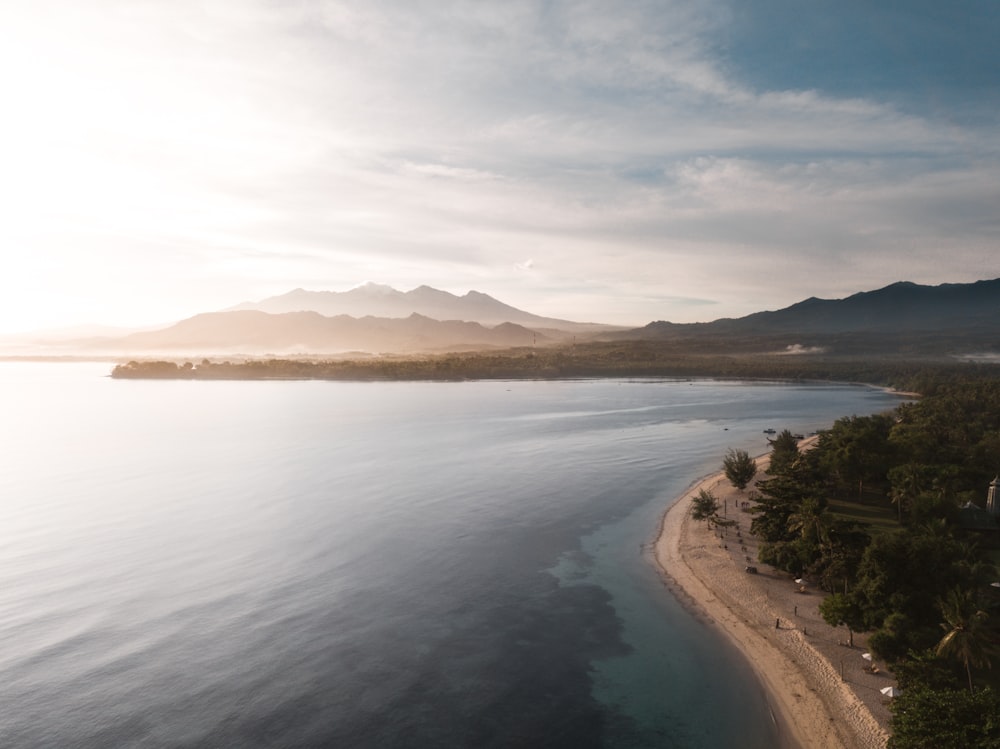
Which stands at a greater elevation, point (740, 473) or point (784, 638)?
point (740, 473)

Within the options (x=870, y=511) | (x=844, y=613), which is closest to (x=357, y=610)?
(x=844, y=613)

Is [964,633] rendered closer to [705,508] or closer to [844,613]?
[844,613]

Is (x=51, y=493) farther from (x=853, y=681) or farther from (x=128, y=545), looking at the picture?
(x=853, y=681)

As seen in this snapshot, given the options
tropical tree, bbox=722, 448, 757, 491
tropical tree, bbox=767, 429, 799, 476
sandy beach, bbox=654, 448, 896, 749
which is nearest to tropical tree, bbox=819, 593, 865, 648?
sandy beach, bbox=654, 448, 896, 749

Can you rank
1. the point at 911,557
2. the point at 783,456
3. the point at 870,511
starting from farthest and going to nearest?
1. the point at 783,456
2. the point at 870,511
3. the point at 911,557

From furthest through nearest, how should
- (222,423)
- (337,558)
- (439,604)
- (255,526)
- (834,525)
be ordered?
(222,423), (255,526), (337,558), (439,604), (834,525)

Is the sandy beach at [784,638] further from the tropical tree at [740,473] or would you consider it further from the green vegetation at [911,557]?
the tropical tree at [740,473]

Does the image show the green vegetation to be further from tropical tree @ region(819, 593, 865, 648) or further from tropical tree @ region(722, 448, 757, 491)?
tropical tree @ region(722, 448, 757, 491)

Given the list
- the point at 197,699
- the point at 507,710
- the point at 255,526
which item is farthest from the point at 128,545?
the point at 507,710
